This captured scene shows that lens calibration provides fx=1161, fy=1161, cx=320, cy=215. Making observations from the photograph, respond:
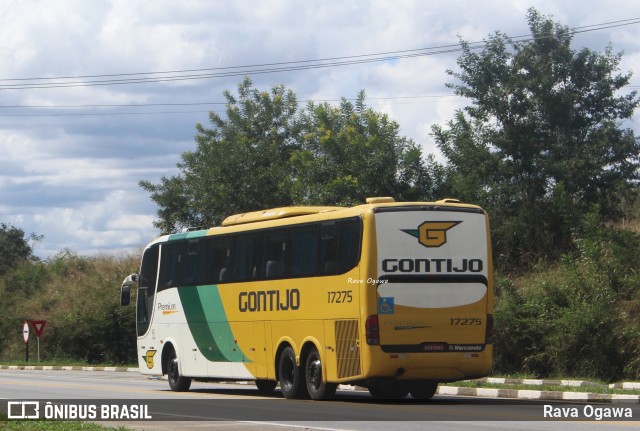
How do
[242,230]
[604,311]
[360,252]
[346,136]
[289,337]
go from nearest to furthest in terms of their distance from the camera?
[360,252] < [289,337] < [242,230] < [604,311] < [346,136]

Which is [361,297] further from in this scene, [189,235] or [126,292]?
[126,292]

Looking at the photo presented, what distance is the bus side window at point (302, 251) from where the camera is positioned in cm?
2206

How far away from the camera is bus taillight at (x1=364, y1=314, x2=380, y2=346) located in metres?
20.2

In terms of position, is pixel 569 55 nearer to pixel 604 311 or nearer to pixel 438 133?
pixel 438 133

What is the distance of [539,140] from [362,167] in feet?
24.3

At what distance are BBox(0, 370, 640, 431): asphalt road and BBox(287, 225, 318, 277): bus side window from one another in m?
2.50

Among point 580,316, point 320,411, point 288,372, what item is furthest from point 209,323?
point 580,316

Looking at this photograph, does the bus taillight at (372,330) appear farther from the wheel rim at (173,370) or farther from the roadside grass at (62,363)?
the roadside grass at (62,363)

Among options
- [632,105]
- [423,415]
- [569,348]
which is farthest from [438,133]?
[423,415]

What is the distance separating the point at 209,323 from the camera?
2603 cm

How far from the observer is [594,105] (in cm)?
3947

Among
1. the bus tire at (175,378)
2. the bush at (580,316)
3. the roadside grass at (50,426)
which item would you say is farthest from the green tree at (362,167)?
the roadside grass at (50,426)

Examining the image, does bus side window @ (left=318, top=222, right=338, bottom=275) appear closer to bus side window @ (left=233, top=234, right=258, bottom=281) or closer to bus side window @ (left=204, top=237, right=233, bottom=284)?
bus side window @ (left=233, top=234, right=258, bottom=281)

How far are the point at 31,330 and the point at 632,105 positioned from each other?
3077 centimetres
